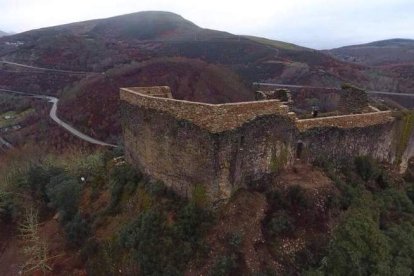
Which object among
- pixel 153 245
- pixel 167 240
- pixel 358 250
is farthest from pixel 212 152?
pixel 358 250

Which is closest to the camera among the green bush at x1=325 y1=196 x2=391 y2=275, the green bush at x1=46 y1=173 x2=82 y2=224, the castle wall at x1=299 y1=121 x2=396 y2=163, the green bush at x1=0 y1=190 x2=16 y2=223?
the green bush at x1=325 y1=196 x2=391 y2=275

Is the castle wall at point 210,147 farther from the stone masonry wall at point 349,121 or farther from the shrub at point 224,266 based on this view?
the shrub at point 224,266

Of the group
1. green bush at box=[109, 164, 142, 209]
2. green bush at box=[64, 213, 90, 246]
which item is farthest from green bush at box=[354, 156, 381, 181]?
green bush at box=[64, 213, 90, 246]

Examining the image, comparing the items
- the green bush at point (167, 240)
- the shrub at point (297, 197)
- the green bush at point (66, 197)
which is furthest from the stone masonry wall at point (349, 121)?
the green bush at point (66, 197)

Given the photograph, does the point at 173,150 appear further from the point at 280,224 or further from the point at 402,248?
the point at 402,248

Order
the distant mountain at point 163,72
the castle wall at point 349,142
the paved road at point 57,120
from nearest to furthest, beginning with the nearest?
the castle wall at point 349,142 < the paved road at point 57,120 < the distant mountain at point 163,72

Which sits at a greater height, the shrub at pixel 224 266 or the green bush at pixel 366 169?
the green bush at pixel 366 169

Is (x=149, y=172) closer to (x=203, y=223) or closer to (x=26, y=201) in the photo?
(x=203, y=223)

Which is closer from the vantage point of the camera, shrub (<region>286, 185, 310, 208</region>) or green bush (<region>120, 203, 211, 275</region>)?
green bush (<region>120, 203, 211, 275</region>)

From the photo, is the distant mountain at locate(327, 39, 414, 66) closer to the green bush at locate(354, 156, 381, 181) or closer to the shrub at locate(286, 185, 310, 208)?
the green bush at locate(354, 156, 381, 181)
